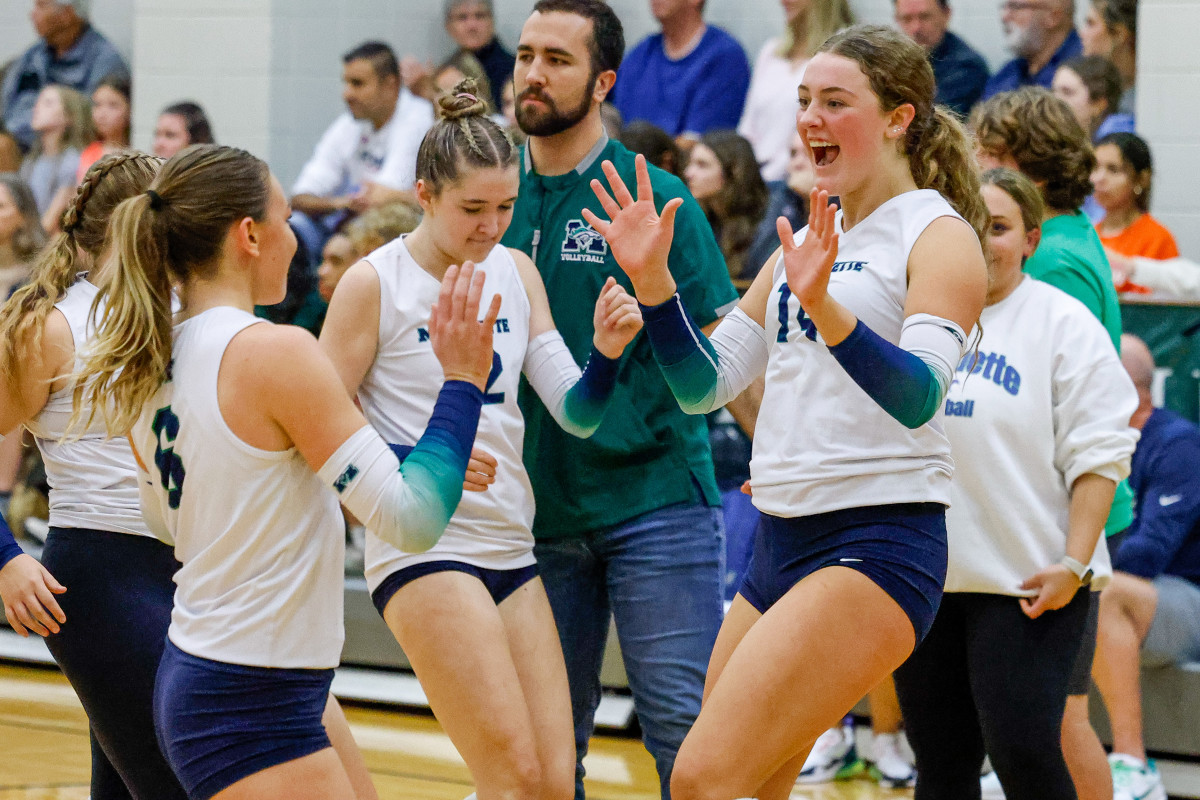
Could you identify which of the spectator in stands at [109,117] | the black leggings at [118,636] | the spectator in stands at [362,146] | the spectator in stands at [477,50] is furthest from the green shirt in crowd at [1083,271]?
the spectator in stands at [109,117]

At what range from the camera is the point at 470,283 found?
207cm

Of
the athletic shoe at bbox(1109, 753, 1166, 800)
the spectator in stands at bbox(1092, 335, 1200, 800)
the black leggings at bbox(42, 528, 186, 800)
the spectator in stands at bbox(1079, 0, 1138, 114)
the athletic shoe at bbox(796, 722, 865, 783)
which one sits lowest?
the athletic shoe at bbox(796, 722, 865, 783)

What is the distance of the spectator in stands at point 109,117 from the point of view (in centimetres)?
776

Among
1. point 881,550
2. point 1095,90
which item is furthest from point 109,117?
point 881,550

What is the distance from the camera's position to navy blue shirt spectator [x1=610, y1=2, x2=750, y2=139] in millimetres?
6805

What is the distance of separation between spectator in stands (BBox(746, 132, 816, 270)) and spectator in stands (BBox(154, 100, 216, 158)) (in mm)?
2795

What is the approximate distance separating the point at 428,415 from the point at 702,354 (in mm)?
547

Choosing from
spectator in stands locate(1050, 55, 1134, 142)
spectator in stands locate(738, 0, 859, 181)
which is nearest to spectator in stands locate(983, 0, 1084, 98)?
spectator in stands locate(1050, 55, 1134, 142)

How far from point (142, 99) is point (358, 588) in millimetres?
3640

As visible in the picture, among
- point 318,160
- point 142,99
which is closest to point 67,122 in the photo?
point 142,99

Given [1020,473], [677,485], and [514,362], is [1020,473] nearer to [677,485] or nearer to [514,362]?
[677,485]

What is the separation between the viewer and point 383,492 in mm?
2025

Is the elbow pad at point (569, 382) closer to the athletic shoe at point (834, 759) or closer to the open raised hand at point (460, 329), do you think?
the open raised hand at point (460, 329)

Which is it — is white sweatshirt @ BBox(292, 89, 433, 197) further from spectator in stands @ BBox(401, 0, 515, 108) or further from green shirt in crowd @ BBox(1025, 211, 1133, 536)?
green shirt in crowd @ BBox(1025, 211, 1133, 536)
